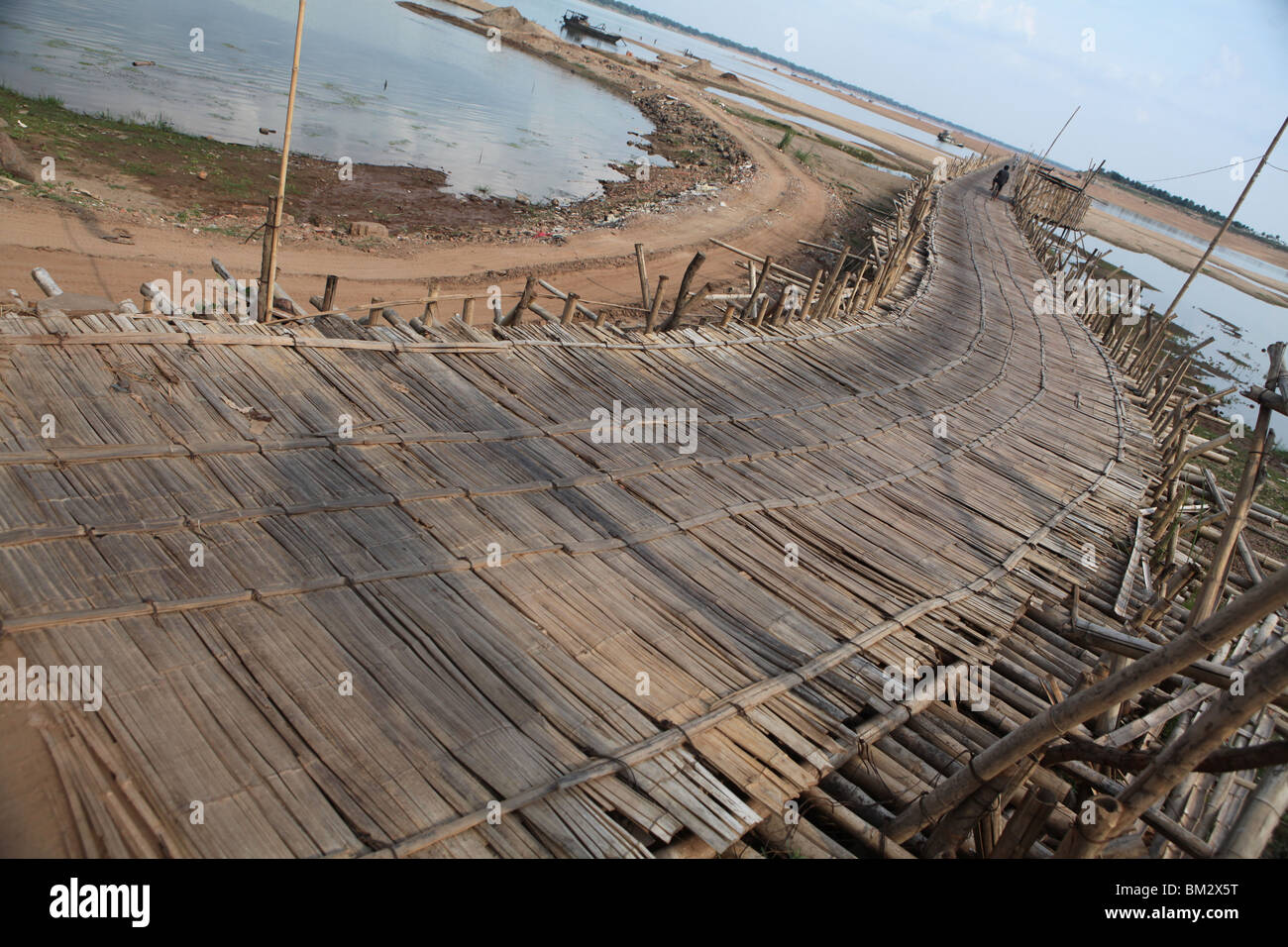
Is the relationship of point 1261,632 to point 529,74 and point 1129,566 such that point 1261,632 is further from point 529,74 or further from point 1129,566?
point 529,74

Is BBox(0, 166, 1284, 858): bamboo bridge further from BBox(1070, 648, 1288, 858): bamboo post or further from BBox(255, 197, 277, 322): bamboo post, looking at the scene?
BBox(255, 197, 277, 322): bamboo post

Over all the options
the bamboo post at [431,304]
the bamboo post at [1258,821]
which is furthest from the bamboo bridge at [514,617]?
the bamboo post at [431,304]

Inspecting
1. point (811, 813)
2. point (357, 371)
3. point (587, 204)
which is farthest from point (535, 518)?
point (587, 204)

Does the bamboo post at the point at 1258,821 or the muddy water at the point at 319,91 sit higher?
the bamboo post at the point at 1258,821

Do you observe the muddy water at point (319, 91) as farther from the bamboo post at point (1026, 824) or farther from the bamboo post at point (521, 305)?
the bamboo post at point (1026, 824)

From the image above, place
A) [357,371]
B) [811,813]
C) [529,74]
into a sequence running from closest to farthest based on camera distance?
[811,813]
[357,371]
[529,74]

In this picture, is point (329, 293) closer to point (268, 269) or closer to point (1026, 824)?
point (268, 269)
